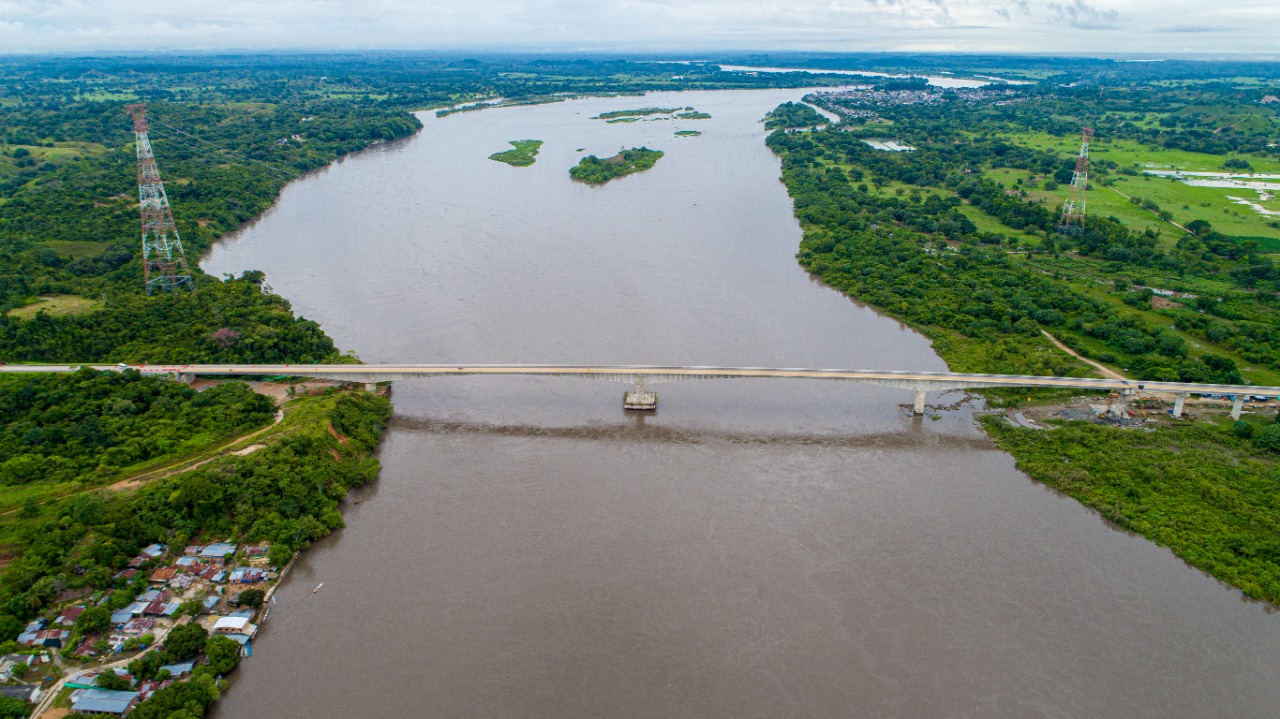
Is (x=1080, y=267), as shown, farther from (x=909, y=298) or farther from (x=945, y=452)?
(x=945, y=452)

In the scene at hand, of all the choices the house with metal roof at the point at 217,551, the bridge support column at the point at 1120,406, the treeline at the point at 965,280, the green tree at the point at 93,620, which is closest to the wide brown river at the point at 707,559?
the house with metal roof at the point at 217,551

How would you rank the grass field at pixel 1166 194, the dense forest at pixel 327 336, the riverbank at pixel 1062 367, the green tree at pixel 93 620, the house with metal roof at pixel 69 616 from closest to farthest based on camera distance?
the green tree at pixel 93 620, the house with metal roof at pixel 69 616, the dense forest at pixel 327 336, the riverbank at pixel 1062 367, the grass field at pixel 1166 194

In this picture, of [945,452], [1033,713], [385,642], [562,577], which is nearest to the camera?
[1033,713]

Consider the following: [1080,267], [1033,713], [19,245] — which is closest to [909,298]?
[1080,267]

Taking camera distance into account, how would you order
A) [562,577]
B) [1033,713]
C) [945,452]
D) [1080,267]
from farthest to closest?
1. [1080,267]
2. [945,452]
3. [562,577]
4. [1033,713]

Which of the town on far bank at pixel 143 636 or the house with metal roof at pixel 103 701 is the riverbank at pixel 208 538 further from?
the house with metal roof at pixel 103 701

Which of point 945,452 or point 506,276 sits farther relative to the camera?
point 506,276
